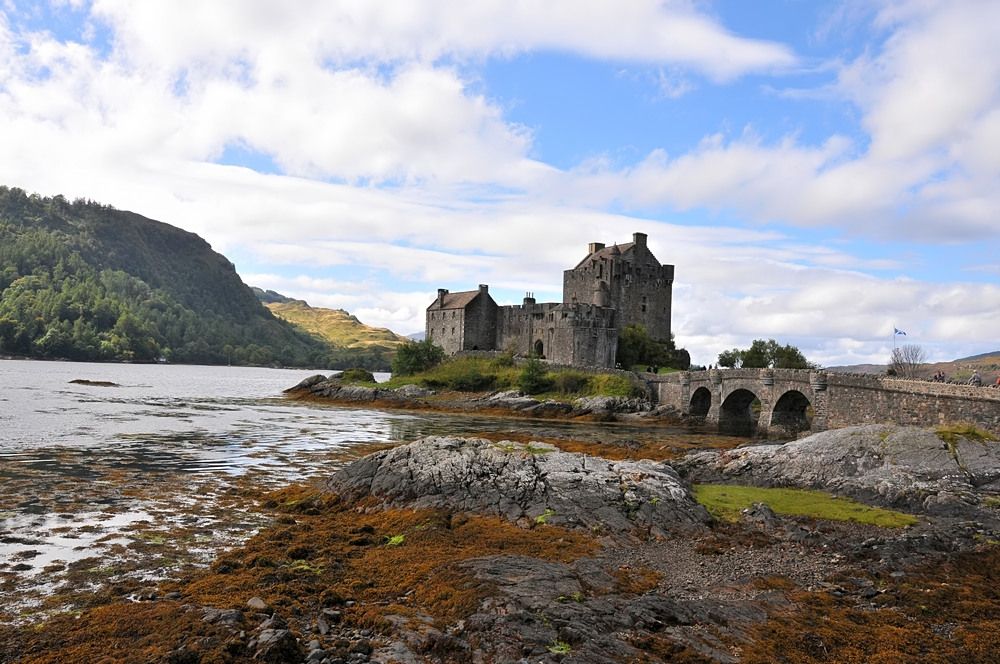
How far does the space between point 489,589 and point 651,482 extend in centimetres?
861

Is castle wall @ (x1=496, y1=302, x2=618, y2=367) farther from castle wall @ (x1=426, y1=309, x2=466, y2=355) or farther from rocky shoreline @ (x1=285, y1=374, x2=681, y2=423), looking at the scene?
rocky shoreline @ (x1=285, y1=374, x2=681, y2=423)

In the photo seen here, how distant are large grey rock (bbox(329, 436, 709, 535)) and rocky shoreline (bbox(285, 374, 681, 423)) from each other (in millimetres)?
32747

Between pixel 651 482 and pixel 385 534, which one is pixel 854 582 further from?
pixel 385 534

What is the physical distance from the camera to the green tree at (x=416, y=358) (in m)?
77.9

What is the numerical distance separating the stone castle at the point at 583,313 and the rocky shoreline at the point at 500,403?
1010cm

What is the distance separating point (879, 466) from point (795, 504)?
5.03 metres

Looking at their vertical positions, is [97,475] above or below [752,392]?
below

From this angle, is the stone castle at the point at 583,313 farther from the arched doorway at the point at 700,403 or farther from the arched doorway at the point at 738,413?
the arched doorway at the point at 738,413

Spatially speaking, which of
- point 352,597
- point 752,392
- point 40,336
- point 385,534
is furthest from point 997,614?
point 40,336

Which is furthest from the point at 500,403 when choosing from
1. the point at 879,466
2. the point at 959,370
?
the point at 959,370

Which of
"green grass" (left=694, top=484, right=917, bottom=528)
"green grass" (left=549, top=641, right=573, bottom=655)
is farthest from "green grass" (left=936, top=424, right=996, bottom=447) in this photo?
"green grass" (left=549, top=641, right=573, bottom=655)

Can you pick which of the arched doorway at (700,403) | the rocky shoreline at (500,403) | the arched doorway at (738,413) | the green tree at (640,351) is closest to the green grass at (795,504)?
the arched doorway at (738,413)

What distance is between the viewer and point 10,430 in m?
36.5

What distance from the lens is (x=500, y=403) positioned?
6075cm
